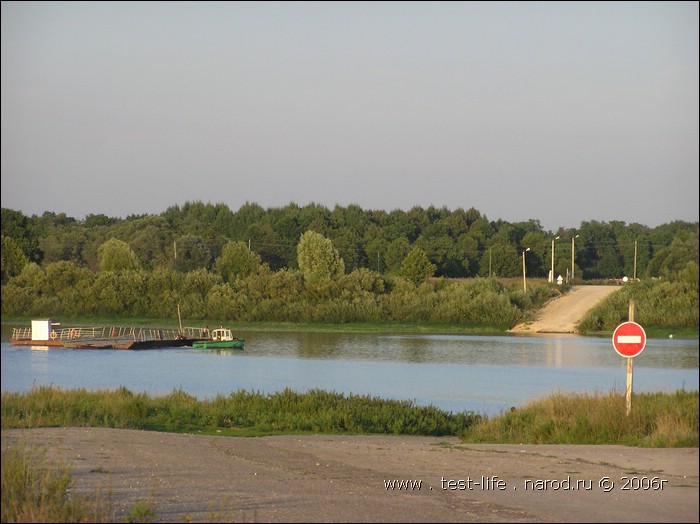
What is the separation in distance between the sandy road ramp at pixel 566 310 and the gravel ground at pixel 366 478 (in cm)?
1389

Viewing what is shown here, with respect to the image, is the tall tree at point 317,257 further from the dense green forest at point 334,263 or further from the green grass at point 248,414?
the green grass at point 248,414

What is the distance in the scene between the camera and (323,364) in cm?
3434

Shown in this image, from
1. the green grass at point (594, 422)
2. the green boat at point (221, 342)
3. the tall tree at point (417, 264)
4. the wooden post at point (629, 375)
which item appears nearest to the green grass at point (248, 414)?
the green grass at point (594, 422)

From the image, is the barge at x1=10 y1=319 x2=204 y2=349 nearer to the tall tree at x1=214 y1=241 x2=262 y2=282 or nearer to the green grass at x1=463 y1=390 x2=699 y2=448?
the tall tree at x1=214 y1=241 x2=262 y2=282

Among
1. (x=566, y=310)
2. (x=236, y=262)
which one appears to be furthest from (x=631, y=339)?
(x=566, y=310)

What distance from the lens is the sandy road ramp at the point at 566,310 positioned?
29891mm

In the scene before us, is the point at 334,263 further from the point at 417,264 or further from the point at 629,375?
the point at 629,375

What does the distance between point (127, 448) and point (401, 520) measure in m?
5.97

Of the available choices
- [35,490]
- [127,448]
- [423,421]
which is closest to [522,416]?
[423,421]

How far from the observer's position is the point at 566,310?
1373 inches

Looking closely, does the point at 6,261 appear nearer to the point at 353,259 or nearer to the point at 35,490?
the point at 35,490

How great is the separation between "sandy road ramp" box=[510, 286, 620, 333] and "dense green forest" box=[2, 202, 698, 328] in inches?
19.5

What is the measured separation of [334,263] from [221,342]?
11.3 meters

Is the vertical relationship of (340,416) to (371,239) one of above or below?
below
